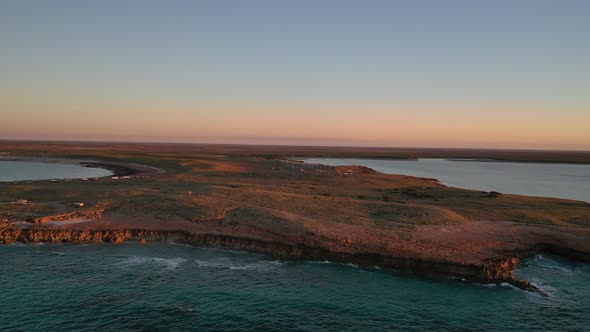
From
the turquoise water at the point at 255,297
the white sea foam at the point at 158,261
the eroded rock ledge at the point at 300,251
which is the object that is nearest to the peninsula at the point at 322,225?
the eroded rock ledge at the point at 300,251

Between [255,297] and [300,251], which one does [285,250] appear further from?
[255,297]

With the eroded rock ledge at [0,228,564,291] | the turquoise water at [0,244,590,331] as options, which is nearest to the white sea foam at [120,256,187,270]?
the turquoise water at [0,244,590,331]

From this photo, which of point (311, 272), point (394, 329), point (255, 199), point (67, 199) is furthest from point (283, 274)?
point (67, 199)

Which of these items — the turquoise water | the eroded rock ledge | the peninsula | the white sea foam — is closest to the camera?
the turquoise water

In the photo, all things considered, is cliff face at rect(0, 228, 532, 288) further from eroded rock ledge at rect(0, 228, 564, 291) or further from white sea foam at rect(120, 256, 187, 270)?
white sea foam at rect(120, 256, 187, 270)

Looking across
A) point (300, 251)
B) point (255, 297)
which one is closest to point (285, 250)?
point (300, 251)

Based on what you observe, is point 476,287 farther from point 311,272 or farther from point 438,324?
point 311,272
